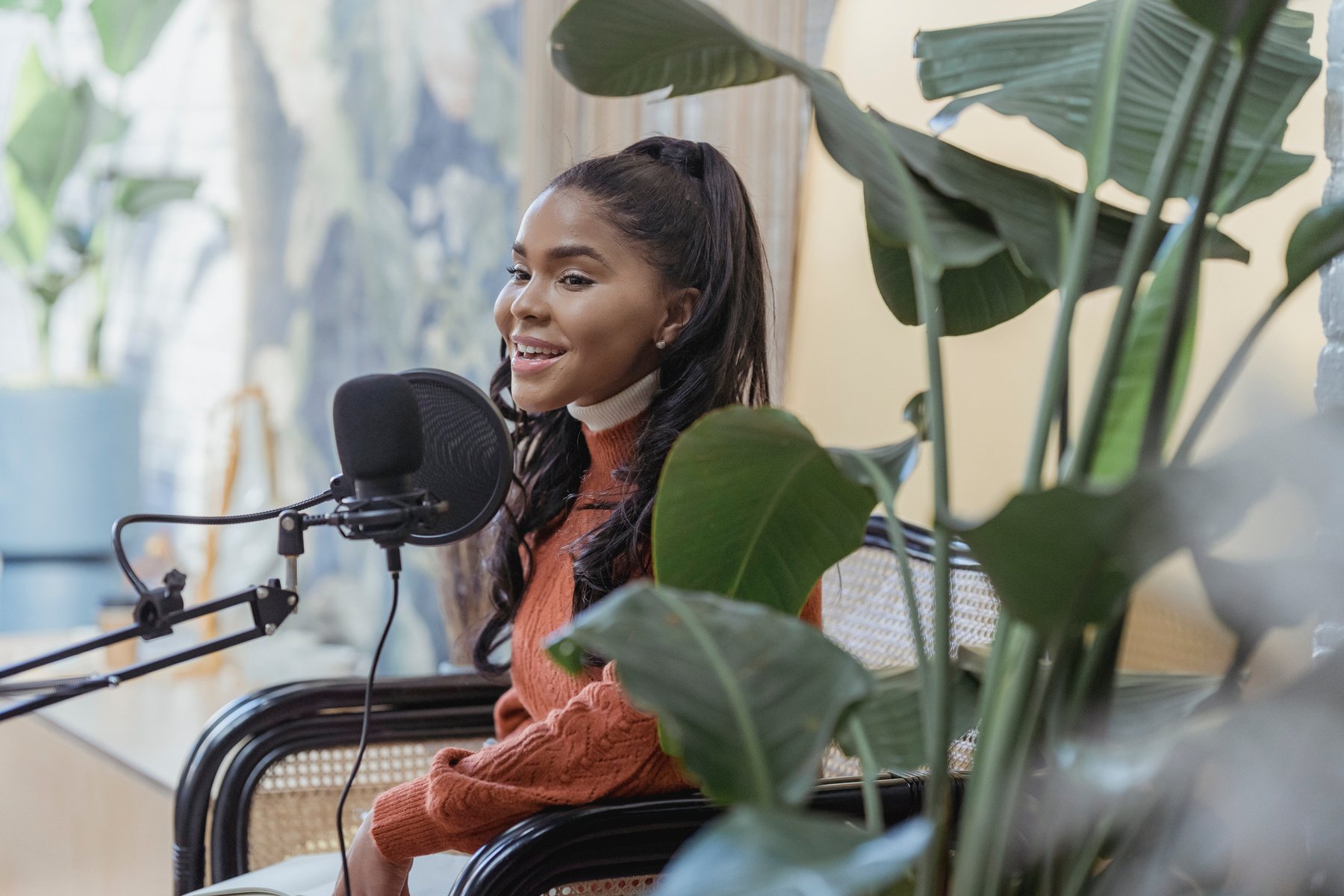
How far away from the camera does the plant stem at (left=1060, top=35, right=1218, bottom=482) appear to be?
0.75 metres

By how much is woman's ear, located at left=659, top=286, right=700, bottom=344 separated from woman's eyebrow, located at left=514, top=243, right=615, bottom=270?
3.5 inches

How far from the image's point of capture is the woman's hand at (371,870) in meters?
1.30

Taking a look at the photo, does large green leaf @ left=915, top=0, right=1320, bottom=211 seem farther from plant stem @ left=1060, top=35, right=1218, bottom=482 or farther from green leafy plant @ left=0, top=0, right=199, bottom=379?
green leafy plant @ left=0, top=0, right=199, bottom=379

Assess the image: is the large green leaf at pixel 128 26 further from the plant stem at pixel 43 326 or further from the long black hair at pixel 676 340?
the long black hair at pixel 676 340

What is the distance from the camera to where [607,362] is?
56.4 inches

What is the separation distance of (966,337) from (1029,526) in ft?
5.31

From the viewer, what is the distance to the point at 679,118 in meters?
2.85

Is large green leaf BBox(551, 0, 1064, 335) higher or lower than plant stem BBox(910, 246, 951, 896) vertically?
higher

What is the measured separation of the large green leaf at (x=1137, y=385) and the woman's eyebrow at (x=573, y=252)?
68 centimetres

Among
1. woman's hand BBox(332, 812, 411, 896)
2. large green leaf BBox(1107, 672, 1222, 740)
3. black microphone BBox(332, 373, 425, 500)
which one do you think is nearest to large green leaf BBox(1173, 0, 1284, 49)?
large green leaf BBox(1107, 672, 1222, 740)

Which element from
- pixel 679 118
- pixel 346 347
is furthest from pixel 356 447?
pixel 346 347

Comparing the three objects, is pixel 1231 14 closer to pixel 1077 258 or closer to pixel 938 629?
pixel 1077 258

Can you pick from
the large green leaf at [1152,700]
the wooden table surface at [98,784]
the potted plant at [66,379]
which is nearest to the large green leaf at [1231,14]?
the large green leaf at [1152,700]

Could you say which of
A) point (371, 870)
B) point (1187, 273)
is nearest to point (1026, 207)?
point (1187, 273)
